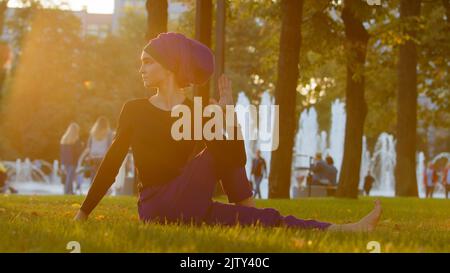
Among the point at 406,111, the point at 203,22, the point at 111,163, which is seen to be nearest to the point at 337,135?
the point at 406,111

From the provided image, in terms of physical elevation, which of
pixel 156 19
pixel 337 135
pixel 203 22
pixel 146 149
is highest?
pixel 203 22

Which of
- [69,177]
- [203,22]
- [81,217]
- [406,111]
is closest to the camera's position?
[81,217]

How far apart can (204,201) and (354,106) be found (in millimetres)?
18561

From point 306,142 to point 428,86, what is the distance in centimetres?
1412

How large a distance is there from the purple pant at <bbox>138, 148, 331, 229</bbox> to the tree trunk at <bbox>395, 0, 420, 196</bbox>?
864 inches

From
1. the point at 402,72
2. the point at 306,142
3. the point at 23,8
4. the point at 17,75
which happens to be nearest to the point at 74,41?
the point at 17,75

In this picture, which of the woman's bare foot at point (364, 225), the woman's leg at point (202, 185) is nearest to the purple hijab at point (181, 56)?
the woman's leg at point (202, 185)

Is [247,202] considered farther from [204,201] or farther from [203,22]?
[203,22]

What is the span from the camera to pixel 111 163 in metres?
6.81

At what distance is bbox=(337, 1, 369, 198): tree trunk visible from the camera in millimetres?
24219

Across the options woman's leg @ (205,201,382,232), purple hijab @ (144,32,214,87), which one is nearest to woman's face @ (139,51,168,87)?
purple hijab @ (144,32,214,87)

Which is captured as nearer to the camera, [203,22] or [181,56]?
[181,56]

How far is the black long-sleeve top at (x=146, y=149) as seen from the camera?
679 cm

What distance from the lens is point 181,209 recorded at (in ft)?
22.4
